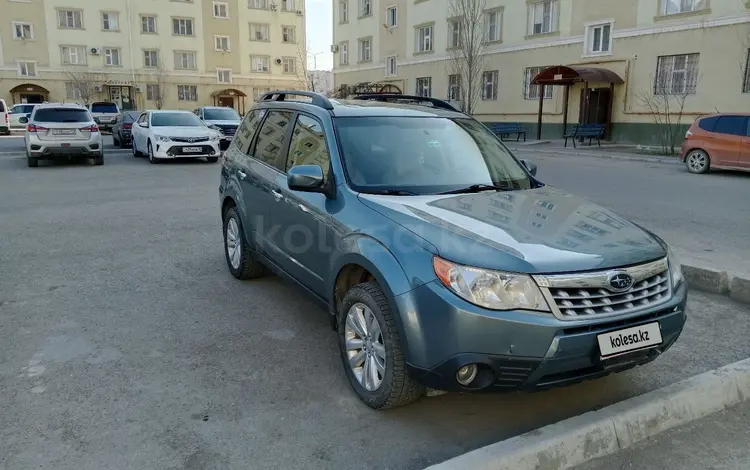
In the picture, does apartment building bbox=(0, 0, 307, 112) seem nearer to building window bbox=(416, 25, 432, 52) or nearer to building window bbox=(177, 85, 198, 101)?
building window bbox=(177, 85, 198, 101)

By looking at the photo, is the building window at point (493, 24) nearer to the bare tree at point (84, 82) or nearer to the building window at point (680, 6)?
the building window at point (680, 6)

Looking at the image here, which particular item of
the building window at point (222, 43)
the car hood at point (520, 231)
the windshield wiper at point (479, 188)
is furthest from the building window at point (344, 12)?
the car hood at point (520, 231)

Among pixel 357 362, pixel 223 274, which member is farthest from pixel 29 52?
pixel 357 362

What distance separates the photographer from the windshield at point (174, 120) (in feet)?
59.2

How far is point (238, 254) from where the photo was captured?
5855 mm

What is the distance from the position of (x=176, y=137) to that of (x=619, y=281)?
53.4 ft

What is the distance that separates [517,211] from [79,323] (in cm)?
359

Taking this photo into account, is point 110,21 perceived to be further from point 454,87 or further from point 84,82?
point 454,87

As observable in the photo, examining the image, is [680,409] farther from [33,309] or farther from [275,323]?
[33,309]

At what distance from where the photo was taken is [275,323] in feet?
15.9

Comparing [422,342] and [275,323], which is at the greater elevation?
[422,342]

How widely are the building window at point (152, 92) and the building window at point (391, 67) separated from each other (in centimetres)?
2277

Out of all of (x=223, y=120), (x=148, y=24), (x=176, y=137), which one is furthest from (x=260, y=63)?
(x=176, y=137)

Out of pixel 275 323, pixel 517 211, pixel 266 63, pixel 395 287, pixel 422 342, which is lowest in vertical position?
pixel 275 323
